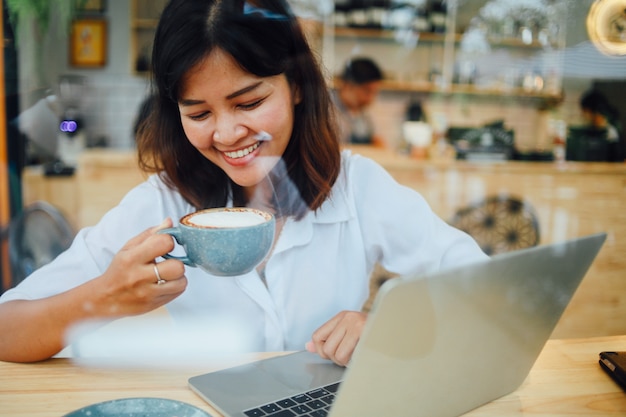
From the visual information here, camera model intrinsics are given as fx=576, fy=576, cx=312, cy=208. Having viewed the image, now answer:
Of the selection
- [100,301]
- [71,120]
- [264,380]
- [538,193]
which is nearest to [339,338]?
[264,380]

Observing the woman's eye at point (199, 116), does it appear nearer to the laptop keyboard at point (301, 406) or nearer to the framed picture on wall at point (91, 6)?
the framed picture on wall at point (91, 6)

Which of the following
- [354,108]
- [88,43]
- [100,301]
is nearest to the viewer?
[100,301]

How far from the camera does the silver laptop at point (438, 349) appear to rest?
21.9 inches

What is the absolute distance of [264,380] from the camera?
2.66 ft

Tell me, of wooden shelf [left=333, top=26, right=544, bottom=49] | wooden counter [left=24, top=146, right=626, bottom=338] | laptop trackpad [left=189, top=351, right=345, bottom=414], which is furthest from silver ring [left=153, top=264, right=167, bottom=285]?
wooden shelf [left=333, top=26, right=544, bottom=49]

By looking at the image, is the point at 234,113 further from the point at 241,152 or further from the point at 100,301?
the point at 100,301

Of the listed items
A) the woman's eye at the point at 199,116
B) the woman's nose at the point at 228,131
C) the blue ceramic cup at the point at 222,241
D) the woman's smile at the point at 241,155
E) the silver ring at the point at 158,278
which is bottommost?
the silver ring at the point at 158,278

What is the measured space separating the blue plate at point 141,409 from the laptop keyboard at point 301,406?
72 millimetres

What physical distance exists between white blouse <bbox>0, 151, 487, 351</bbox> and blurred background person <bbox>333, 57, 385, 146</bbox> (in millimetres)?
152

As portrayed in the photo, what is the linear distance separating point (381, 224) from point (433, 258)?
12 centimetres

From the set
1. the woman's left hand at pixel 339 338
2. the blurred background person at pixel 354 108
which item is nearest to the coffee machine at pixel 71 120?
the blurred background person at pixel 354 108

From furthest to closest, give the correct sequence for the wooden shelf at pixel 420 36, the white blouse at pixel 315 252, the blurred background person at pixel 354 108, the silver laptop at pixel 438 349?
A: the wooden shelf at pixel 420 36 → the blurred background person at pixel 354 108 → the white blouse at pixel 315 252 → the silver laptop at pixel 438 349

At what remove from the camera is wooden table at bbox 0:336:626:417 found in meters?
0.74

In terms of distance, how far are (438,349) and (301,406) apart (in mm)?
214
